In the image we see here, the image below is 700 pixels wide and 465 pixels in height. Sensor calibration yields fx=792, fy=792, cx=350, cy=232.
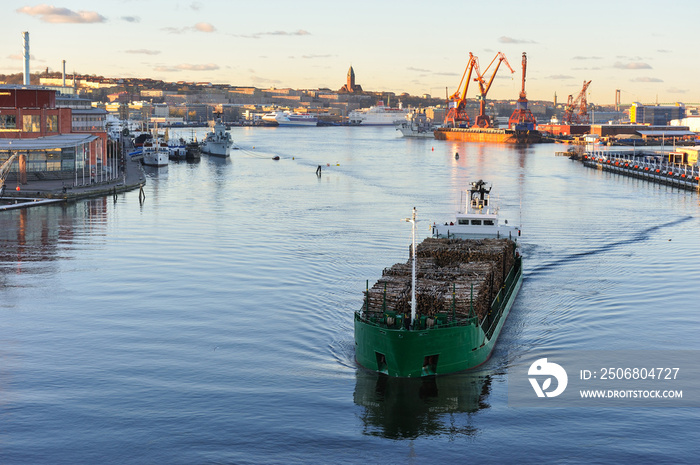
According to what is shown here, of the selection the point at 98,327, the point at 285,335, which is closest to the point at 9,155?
the point at 98,327

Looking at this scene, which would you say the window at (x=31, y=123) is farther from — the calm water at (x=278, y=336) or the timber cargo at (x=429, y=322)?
the timber cargo at (x=429, y=322)

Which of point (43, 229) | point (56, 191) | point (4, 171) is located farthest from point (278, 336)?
point (4, 171)

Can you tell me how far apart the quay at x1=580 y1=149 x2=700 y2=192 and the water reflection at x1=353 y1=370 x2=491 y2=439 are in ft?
220

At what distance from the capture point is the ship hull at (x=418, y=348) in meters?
23.0

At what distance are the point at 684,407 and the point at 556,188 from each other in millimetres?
64936

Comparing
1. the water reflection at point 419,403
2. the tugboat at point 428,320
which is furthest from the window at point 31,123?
the water reflection at point 419,403

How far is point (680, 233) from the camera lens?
175 ft

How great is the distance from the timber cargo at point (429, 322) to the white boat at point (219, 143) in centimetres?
10500

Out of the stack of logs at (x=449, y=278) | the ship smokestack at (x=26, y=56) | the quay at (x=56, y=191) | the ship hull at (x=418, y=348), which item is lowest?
the ship hull at (x=418, y=348)

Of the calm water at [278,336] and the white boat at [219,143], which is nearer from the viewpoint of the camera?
the calm water at [278,336]

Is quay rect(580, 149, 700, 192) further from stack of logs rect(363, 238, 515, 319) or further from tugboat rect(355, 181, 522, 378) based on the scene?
tugboat rect(355, 181, 522, 378)

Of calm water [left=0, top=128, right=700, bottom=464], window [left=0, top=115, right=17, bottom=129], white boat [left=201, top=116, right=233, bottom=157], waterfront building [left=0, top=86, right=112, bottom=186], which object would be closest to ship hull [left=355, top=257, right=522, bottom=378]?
calm water [left=0, top=128, right=700, bottom=464]

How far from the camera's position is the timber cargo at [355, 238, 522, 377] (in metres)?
23.2

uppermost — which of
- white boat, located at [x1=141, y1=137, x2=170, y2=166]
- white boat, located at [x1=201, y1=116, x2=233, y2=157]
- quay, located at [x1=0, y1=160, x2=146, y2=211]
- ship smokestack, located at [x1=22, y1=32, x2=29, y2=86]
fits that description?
ship smokestack, located at [x1=22, y1=32, x2=29, y2=86]
